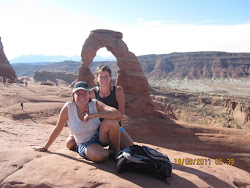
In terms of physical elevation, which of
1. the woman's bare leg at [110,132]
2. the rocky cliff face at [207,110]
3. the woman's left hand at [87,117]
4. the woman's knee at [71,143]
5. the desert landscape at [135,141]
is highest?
the woman's left hand at [87,117]

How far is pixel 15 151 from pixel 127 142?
69.3 inches

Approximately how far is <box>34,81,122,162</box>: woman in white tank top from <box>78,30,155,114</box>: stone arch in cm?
885

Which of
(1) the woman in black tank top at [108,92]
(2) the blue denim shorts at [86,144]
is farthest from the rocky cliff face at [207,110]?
(2) the blue denim shorts at [86,144]

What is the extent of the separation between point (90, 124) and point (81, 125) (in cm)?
13

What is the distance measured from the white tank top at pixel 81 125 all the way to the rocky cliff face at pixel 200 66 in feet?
213

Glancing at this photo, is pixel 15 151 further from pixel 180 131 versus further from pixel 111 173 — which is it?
pixel 180 131

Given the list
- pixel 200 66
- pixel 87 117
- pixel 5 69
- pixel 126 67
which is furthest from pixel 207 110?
pixel 200 66

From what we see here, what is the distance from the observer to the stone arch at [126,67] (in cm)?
1216

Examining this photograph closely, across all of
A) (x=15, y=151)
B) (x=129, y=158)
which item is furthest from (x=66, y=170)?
(x=15, y=151)

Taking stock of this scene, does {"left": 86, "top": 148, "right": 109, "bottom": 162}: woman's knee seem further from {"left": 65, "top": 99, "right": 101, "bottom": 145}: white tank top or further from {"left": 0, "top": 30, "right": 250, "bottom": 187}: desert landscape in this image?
{"left": 65, "top": 99, "right": 101, "bottom": 145}: white tank top

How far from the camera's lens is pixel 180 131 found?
9.81m

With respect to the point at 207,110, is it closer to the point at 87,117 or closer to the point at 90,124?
the point at 90,124

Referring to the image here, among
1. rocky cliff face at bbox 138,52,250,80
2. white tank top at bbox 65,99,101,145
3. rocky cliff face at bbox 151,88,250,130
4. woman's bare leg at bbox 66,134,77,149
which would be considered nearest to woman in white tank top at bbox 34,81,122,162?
white tank top at bbox 65,99,101,145

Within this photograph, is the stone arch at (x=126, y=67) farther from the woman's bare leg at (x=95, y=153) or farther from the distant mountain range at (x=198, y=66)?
the distant mountain range at (x=198, y=66)
